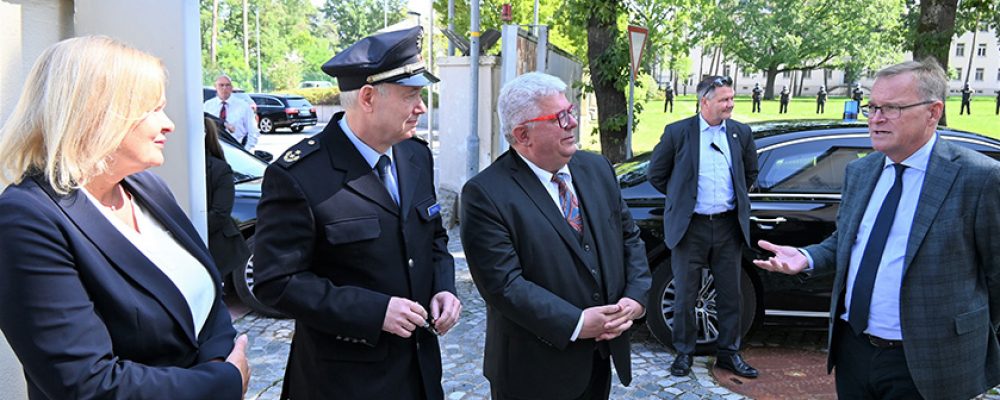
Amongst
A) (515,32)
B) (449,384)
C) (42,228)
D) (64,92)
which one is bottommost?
(449,384)

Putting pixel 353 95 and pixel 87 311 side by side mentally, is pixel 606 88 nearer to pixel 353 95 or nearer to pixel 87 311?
pixel 353 95

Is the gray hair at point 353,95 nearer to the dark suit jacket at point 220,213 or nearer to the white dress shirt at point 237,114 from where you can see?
the dark suit jacket at point 220,213

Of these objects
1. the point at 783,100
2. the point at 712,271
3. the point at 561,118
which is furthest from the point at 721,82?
the point at 783,100

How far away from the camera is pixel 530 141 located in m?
2.73

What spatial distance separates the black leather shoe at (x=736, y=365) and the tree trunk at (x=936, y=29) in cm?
740

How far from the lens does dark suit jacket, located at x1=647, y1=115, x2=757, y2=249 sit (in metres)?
4.70

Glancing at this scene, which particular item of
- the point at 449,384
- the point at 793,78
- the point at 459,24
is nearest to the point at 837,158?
the point at 449,384

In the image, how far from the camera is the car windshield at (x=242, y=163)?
22.2 feet

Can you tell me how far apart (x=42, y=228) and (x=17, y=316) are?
184 millimetres

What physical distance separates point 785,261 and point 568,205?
95cm

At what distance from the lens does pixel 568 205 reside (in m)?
2.80

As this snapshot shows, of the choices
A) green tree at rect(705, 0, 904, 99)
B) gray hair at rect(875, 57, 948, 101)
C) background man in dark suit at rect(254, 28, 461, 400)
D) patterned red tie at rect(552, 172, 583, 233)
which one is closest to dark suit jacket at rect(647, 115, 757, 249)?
gray hair at rect(875, 57, 948, 101)

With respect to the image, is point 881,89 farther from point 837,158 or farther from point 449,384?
point 449,384

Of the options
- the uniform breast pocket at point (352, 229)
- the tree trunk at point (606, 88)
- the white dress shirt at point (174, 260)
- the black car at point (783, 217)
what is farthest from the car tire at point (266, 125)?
the white dress shirt at point (174, 260)
